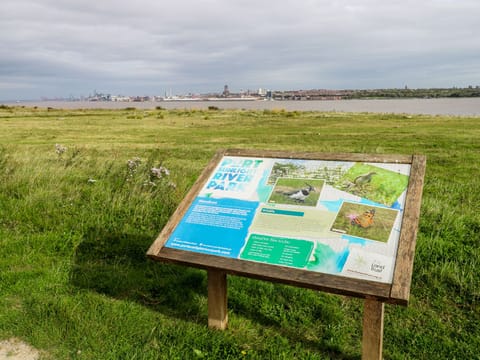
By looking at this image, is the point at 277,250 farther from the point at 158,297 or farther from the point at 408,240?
the point at 158,297

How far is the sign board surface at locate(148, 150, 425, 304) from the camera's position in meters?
2.85

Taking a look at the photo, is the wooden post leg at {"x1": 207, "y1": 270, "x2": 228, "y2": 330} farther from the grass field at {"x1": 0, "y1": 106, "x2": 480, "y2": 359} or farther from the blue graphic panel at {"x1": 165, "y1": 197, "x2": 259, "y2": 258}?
the blue graphic panel at {"x1": 165, "y1": 197, "x2": 259, "y2": 258}

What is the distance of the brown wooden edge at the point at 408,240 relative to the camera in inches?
104

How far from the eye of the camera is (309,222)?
3227mm

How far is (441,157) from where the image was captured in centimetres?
1434

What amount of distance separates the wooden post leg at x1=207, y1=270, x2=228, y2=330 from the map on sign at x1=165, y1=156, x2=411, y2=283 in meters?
0.36

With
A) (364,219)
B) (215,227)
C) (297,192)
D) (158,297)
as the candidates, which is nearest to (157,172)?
(158,297)

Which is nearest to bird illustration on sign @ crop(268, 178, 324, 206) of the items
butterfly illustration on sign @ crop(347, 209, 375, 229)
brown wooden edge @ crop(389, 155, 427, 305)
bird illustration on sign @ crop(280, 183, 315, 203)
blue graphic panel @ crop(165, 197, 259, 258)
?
bird illustration on sign @ crop(280, 183, 315, 203)

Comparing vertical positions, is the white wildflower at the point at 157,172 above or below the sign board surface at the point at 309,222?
below

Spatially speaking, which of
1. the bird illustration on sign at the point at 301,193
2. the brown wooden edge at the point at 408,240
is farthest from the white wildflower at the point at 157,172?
the brown wooden edge at the point at 408,240

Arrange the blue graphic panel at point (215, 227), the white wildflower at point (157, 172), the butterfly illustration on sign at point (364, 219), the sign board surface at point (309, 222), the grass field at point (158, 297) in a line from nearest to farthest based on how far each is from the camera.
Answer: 1. the sign board surface at point (309, 222)
2. the butterfly illustration on sign at point (364, 219)
3. the blue graphic panel at point (215, 227)
4. the grass field at point (158, 297)
5. the white wildflower at point (157, 172)

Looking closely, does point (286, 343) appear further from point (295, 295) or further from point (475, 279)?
point (475, 279)

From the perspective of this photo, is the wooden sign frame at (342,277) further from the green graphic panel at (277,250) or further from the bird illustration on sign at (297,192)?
the bird illustration on sign at (297,192)

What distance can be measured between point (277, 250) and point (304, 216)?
0.36 meters
